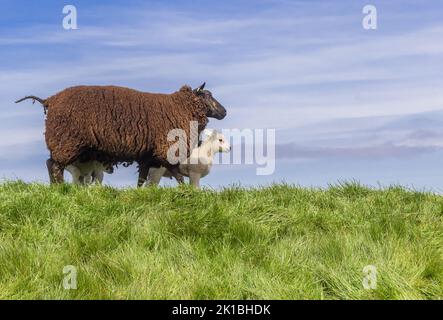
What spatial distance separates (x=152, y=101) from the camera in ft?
44.7

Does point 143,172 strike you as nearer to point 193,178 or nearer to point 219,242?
point 193,178

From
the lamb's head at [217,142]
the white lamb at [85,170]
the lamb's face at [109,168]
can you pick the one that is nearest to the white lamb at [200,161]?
the lamb's head at [217,142]

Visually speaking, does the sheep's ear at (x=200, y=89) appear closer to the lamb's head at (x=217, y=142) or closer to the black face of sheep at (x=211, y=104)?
the black face of sheep at (x=211, y=104)

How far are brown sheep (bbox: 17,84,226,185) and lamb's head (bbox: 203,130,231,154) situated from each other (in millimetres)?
602

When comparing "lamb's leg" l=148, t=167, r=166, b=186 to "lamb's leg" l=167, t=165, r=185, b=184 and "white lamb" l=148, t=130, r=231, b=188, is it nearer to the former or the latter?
"white lamb" l=148, t=130, r=231, b=188

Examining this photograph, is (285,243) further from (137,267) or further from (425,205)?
(425,205)

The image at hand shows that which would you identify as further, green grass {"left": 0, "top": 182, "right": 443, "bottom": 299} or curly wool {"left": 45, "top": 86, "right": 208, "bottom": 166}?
curly wool {"left": 45, "top": 86, "right": 208, "bottom": 166}

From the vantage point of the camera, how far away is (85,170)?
44.6ft

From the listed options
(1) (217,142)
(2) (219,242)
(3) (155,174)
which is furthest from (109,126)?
(2) (219,242)

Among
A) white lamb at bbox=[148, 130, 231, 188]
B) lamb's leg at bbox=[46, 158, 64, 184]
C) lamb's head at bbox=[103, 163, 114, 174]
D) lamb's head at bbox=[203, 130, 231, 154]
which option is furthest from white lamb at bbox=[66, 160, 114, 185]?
lamb's head at bbox=[203, 130, 231, 154]

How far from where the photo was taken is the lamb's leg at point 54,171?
507 inches

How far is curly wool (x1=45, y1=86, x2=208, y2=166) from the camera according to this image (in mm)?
12719

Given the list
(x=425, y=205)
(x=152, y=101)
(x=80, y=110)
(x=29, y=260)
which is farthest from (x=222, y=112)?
(x=29, y=260)
